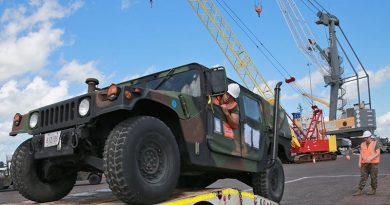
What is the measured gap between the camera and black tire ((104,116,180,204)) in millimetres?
4250

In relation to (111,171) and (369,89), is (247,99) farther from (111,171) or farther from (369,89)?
(369,89)

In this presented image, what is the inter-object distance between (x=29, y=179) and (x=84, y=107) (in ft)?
4.58

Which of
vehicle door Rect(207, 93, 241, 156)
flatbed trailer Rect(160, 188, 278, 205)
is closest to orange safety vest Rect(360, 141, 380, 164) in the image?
flatbed trailer Rect(160, 188, 278, 205)

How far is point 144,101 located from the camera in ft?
15.9

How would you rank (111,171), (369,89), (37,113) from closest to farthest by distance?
1. (111,171)
2. (37,113)
3. (369,89)

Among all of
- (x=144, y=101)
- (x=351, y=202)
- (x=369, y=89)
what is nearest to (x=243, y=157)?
(x=144, y=101)

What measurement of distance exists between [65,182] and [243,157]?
2306 mm

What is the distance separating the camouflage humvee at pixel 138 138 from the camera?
14.4 ft

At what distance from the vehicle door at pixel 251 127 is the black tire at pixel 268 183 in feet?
1.13

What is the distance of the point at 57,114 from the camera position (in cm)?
488

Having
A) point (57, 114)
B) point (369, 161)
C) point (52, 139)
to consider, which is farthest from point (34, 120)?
point (369, 161)

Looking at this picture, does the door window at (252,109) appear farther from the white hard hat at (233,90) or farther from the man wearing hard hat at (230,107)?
the white hard hat at (233,90)

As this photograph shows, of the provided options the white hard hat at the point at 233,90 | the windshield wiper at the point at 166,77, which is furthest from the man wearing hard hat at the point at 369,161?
the windshield wiper at the point at 166,77

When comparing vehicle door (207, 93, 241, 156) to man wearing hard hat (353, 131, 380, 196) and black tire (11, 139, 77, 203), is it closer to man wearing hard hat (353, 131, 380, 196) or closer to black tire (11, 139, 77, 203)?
black tire (11, 139, 77, 203)
